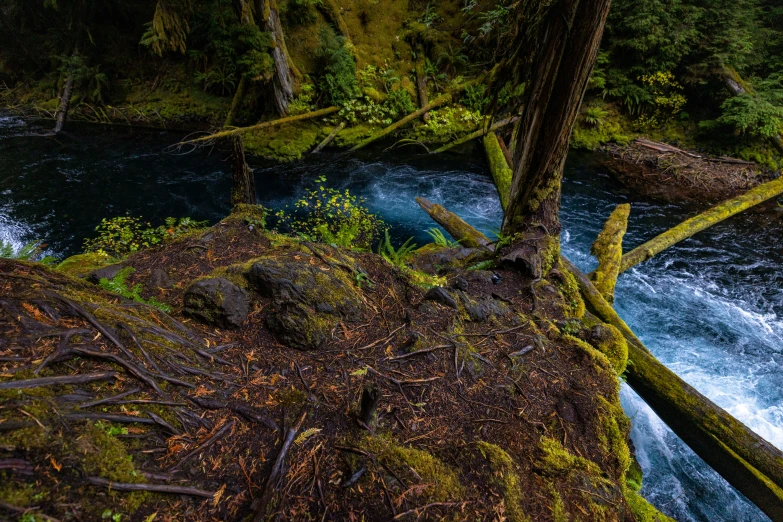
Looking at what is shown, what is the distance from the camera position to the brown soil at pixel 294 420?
5.29ft

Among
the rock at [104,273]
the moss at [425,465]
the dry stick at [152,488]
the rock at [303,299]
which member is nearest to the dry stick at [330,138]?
the rock at [104,273]

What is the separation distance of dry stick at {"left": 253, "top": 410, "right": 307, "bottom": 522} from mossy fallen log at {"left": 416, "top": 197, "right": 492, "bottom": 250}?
17.5ft

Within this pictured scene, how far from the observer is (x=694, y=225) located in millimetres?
7699

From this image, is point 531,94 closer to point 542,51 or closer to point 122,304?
point 542,51

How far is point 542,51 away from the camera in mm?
4184

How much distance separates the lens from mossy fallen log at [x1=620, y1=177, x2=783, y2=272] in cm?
691

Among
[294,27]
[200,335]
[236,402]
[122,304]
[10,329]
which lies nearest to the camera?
[10,329]

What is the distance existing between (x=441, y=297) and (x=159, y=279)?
9.54 feet

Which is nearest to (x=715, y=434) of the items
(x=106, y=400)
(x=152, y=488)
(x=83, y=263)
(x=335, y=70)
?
(x=152, y=488)

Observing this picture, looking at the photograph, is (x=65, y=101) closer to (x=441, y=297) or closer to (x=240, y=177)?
(x=240, y=177)

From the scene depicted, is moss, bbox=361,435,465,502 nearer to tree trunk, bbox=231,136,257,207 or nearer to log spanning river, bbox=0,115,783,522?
log spanning river, bbox=0,115,783,522

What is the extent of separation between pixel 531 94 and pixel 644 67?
11.3 metres

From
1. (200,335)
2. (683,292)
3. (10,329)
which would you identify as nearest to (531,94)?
(200,335)

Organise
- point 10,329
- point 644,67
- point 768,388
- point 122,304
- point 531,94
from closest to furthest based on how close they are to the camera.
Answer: point 10,329
point 122,304
point 531,94
point 768,388
point 644,67
